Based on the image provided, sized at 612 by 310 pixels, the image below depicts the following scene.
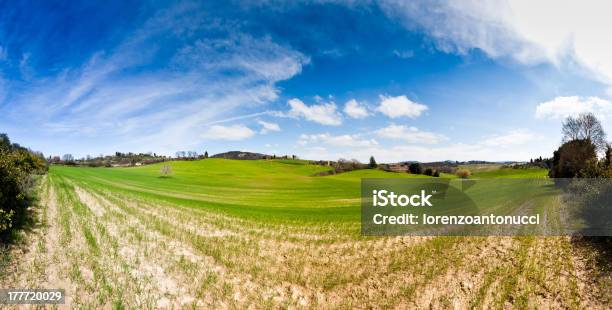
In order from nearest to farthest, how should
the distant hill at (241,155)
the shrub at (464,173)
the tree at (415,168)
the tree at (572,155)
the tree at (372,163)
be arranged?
the tree at (572,155), the shrub at (464,173), the tree at (415,168), the tree at (372,163), the distant hill at (241,155)

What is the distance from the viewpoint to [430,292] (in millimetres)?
10859

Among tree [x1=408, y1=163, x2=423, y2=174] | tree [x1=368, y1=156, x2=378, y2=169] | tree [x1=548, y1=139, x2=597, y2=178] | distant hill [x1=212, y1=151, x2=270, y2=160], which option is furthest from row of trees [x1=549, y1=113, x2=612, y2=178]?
distant hill [x1=212, y1=151, x2=270, y2=160]

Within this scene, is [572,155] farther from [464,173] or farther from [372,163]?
[372,163]

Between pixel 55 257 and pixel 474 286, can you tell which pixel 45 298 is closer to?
pixel 55 257

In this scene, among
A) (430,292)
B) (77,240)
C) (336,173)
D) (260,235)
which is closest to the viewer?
(430,292)

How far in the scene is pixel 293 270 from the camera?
42.7 feet

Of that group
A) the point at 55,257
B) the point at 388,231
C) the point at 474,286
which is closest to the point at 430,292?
the point at 474,286

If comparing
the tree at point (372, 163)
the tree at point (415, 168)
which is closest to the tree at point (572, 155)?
the tree at point (415, 168)

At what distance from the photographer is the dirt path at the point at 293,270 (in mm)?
10078

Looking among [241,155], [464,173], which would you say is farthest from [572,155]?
[241,155]

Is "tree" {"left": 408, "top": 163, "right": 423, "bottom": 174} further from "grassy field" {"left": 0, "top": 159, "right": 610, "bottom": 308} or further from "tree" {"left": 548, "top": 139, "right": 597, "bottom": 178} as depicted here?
"grassy field" {"left": 0, "top": 159, "right": 610, "bottom": 308}

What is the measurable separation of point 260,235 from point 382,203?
77.5 feet

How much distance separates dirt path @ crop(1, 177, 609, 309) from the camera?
1008cm

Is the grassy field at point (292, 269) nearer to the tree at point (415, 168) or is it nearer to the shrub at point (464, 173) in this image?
the shrub at point (464, 173)
